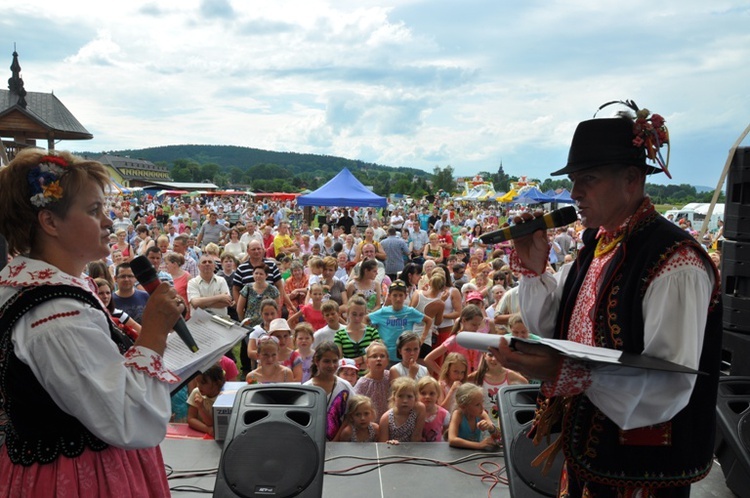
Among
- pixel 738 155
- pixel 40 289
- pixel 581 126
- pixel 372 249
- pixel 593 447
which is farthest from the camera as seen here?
pixel 372 249

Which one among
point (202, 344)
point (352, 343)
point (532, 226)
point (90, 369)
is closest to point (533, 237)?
point (532, 226)

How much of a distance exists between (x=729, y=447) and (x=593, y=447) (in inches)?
62.7

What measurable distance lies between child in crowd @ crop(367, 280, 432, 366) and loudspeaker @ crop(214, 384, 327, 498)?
114 inches

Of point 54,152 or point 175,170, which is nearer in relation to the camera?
point 54,152

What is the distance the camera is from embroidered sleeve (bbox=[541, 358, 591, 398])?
1.51 m

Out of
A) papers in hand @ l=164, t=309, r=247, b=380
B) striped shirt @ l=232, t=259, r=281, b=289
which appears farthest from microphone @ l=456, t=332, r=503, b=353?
striped shirt @ l=232, t=259, r=281, b=289

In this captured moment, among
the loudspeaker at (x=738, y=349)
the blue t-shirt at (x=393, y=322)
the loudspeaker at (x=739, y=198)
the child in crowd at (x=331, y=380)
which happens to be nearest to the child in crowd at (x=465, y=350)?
the blue t-shirt at (x=393, y=322)

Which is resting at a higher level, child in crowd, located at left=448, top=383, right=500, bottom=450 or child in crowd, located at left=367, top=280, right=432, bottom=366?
child in crowd, located at left=367, top=280, right=432, bottom=366

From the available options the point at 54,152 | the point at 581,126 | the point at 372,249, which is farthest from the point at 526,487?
the point at 372,249

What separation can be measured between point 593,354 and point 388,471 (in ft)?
6.68

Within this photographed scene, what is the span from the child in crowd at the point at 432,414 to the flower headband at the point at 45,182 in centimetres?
304

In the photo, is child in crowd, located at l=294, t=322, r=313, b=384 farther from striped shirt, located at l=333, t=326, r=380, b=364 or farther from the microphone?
the microphone

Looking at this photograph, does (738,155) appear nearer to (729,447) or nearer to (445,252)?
(729,447)

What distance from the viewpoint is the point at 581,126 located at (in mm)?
1813
